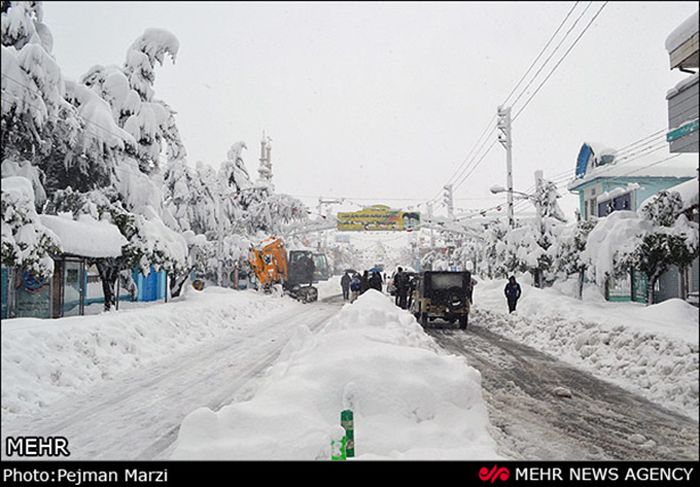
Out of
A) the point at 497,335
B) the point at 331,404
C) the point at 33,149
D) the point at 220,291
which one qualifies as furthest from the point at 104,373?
the point at 497,335

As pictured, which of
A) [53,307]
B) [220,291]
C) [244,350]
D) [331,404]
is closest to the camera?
[53,307]

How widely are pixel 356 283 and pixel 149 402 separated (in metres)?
13.1

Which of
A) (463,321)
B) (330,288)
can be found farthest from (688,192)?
(463,321)

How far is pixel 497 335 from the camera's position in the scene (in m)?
16.0

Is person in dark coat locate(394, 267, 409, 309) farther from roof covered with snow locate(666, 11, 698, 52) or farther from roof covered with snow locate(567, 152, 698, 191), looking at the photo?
roof covered with snow locate(666, 11, 698, 52)

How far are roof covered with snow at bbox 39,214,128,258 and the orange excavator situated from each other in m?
4.21

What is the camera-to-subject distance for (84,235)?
2963 mm

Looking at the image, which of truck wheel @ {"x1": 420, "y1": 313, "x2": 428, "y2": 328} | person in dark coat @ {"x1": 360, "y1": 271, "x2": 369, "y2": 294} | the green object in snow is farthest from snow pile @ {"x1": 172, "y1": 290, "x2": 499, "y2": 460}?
person in dark coat @ {"x1": 360, "y1": 271, "x2": 369, "y2": 294}

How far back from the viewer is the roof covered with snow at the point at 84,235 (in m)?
2.73

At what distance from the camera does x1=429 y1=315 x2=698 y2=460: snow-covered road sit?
117 inches
